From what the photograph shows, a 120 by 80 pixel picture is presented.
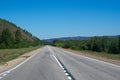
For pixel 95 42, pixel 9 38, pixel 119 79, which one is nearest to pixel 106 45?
pixel 95 42

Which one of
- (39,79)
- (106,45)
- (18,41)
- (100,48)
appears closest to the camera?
(39,79)

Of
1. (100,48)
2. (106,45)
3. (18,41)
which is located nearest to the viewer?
(100,48)

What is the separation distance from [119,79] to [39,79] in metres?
3.70

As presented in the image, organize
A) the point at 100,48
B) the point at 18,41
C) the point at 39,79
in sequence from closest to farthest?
the point at 39,79 < the point at 100,48 < the point at 18,41

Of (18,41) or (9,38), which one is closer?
(9,38)

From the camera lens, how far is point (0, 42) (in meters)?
158

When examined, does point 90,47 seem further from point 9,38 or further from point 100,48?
point 9,38

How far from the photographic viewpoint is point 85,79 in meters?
14.5

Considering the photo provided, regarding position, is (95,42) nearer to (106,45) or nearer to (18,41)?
(106,45)

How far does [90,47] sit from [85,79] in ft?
445

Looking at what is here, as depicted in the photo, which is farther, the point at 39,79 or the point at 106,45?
the point at 106,45

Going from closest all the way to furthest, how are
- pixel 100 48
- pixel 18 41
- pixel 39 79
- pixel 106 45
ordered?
pixel 39 79
pixel 100 48
pixel 106 45
pixel 18 41

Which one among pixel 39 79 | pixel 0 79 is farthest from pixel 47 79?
pixel 0 79

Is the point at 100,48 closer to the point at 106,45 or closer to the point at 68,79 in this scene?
the point at 106,45
